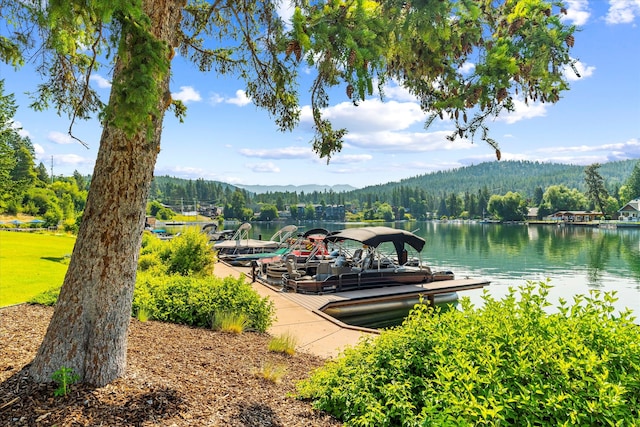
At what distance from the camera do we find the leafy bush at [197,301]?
266 inches

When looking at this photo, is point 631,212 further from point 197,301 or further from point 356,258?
point 197,301

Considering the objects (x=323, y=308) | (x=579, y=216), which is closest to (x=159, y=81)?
(x=323, y=308)

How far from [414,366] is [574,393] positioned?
1.32 metres

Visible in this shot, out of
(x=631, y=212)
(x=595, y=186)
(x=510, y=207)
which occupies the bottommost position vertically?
(x=631, y=212)

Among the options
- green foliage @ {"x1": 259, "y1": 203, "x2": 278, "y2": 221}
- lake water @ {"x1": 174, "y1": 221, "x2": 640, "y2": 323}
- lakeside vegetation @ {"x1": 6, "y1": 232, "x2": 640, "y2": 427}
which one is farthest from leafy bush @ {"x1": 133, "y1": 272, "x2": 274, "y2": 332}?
green foliage @ {"x1": 259, "y1": 203, "x2": 278, "y2": 221}

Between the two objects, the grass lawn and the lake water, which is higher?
the grass lawn

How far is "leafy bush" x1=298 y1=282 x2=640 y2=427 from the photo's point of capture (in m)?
2.47

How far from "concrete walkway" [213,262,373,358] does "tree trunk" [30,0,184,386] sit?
11.3 ft

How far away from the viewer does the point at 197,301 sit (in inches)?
273

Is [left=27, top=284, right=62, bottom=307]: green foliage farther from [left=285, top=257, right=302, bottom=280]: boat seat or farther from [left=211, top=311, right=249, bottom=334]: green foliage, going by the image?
[left=285, top=257, right=302, bottom=280]: boat seat

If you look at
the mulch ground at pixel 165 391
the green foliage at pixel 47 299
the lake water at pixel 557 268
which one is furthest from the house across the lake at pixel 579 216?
the green foliage at pixel 47 299

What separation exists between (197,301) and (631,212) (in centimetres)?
11917

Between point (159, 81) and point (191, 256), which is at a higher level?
point (159, 81)

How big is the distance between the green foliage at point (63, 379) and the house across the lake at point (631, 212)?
392 ft
